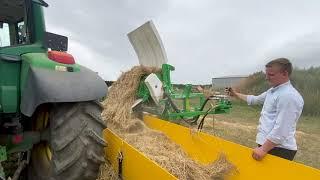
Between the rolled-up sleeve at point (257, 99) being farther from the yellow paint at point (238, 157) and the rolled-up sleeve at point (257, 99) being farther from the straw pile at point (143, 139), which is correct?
the straw pile at point (143, 139)

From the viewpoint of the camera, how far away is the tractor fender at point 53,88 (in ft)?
9.82

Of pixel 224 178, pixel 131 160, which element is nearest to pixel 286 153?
pixel 224 178

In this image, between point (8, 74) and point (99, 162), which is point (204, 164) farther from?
point (8, 74)

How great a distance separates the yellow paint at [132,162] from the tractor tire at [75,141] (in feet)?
0.99

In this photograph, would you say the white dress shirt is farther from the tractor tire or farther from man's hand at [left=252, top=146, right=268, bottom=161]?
the tractor tire

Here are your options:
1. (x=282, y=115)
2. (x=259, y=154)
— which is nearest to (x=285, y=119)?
(x=282, y=115)

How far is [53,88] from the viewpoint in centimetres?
301

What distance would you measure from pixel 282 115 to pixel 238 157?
0.70m

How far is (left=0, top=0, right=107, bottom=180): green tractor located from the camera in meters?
3.08

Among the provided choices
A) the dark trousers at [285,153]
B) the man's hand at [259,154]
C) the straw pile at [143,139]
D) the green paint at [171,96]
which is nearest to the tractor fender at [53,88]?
the straw pile at [143,139]

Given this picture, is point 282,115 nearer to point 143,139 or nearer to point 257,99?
point 257,99

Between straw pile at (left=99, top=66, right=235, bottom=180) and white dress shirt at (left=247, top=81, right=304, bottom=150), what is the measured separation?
0.60 metres

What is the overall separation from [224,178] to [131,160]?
1.06 m

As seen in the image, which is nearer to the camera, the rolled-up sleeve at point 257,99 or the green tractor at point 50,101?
the green tractor at point 50,101
